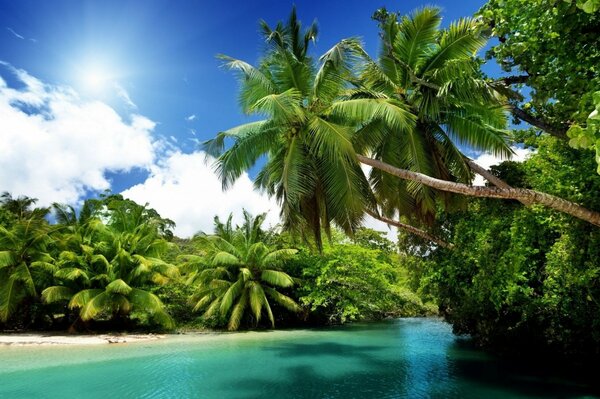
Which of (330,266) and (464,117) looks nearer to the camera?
(464,117)

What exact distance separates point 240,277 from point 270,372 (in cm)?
1089

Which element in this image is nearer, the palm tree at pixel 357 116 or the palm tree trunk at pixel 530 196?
the palm tree trunk at pixel 530 196

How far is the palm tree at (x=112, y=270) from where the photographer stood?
18.0 m

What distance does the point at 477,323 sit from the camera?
1576 centimetres

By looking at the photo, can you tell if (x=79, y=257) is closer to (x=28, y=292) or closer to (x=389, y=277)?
(x=28, y=292)

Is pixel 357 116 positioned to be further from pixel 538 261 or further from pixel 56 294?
pixel 56 294

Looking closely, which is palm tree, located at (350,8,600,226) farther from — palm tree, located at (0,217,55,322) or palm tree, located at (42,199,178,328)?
palm tree, located at (0,217,55,322)

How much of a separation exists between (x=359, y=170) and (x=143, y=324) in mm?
17102

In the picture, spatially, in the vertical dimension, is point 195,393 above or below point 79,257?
below

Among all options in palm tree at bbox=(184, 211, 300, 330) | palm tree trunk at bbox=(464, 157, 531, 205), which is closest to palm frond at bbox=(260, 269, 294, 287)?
palm tree at bbox=(184, 211, 300, 330)

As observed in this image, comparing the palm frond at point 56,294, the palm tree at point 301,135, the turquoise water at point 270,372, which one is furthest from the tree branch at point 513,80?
the palm frond at point 56,294

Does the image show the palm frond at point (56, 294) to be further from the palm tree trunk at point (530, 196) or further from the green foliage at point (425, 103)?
the palm tree trunk at point (530, 196)

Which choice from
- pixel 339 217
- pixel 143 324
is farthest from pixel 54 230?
pixel 339 217

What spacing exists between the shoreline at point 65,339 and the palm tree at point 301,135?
12.0 metres
